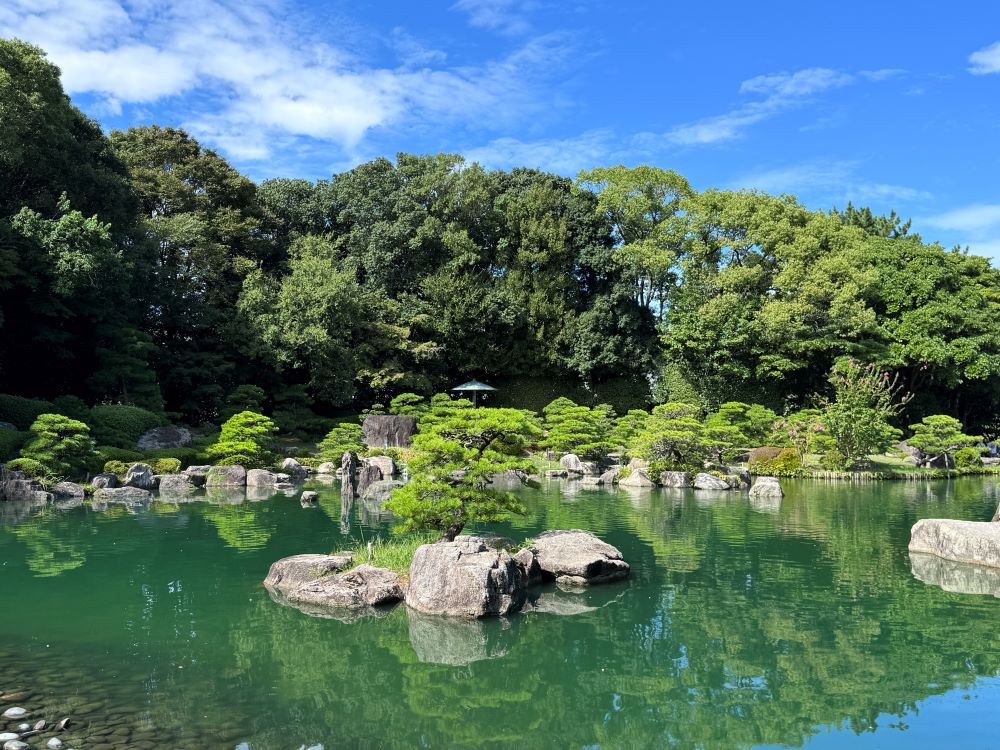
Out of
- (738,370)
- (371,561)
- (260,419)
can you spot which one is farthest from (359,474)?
(738,370)

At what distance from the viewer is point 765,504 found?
1748cm

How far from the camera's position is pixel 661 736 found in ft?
18.3

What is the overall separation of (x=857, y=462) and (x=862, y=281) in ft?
32.1

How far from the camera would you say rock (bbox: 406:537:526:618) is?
838 cm

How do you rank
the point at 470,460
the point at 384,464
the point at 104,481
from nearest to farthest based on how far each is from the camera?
the point at 470,460 < the point at 104,481 < the point at 384,464

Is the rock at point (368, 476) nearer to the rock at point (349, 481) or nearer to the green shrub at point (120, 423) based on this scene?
the rock at point (349, 481)

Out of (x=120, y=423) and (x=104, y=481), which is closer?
(x=104, y=481)

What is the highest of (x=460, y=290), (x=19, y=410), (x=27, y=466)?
(x=460, y=290)

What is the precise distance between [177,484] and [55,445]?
2.93 meters

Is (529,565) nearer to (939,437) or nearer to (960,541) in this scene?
(960,541)

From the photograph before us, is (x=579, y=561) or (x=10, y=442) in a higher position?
(x=10, y=442)

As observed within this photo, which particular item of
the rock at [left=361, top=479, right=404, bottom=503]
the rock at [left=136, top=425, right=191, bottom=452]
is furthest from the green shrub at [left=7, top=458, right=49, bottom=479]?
the rock at [left=361, top=479, right=404, bottom=503]

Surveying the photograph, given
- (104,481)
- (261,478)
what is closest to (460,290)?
(261,478)

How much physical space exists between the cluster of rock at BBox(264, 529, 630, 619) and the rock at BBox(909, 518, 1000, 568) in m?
5.27
